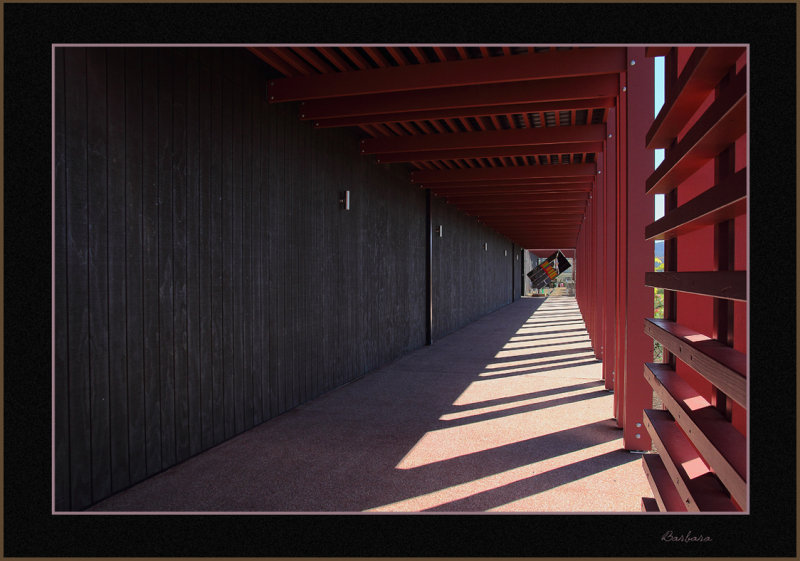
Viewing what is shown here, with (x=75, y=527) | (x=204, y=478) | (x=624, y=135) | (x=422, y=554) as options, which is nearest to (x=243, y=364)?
(x=204, y=478)

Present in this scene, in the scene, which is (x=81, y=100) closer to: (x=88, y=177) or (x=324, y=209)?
(x=88, y=177)

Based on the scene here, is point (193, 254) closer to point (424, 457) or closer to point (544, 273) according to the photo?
point (424, 457)

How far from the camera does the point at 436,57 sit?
12.4 ft

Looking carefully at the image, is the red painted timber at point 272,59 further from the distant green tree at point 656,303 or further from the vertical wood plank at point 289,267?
the distant green tree at point 656,303

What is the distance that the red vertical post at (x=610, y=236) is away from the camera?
473cm

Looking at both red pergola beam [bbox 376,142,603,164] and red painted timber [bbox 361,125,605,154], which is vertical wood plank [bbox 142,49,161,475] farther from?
red pergola beam [bbox 376,142,603,164]

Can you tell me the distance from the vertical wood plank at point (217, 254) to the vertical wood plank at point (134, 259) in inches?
26.7

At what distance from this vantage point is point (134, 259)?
2.87m

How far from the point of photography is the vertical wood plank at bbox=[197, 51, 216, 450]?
346 centimetres

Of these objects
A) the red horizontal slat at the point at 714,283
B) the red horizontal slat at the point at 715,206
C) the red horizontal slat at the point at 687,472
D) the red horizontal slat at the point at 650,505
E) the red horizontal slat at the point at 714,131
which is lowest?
the red horizontal slat at the point at 650,505

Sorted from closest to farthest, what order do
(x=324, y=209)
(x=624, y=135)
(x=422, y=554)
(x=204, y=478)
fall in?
(x=422, y=554), (x=204, y=478), (x=624, y=135), (x=324, y=209)

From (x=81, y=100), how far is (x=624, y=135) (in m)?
3.43

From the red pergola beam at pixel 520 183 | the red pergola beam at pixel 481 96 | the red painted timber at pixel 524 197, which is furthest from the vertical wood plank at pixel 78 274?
the red painted timber at pixel 524 197

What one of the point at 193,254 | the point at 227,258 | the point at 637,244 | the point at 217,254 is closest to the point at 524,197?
the point at 637,244
